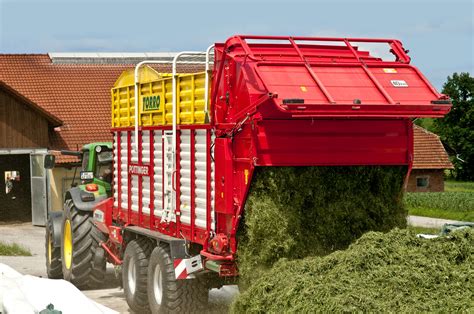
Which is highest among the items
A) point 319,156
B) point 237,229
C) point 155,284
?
point 319,156

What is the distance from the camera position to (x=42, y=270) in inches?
747

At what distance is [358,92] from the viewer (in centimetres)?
1030

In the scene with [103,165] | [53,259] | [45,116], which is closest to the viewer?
[103,165]

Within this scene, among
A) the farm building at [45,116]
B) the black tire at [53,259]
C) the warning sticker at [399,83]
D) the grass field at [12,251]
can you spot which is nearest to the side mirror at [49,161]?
the black tire at [53,259]

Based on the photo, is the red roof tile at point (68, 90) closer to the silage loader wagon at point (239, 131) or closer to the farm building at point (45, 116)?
the farm building at point (45, 116)

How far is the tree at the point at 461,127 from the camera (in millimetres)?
82688

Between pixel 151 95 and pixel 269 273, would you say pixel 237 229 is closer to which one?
pixel 269 273

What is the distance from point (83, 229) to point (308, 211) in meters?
6.42

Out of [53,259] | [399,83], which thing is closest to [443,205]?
[53,259]

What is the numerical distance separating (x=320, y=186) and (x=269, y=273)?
132 centimetres

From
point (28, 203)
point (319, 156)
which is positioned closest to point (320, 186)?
point (319, 156)

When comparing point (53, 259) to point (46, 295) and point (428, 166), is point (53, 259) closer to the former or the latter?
point (46, 295)

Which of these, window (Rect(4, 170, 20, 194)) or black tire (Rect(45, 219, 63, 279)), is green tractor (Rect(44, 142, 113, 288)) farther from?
window (Rect(4, 170, 20, 194))

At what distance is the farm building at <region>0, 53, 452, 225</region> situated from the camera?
32875 mm
